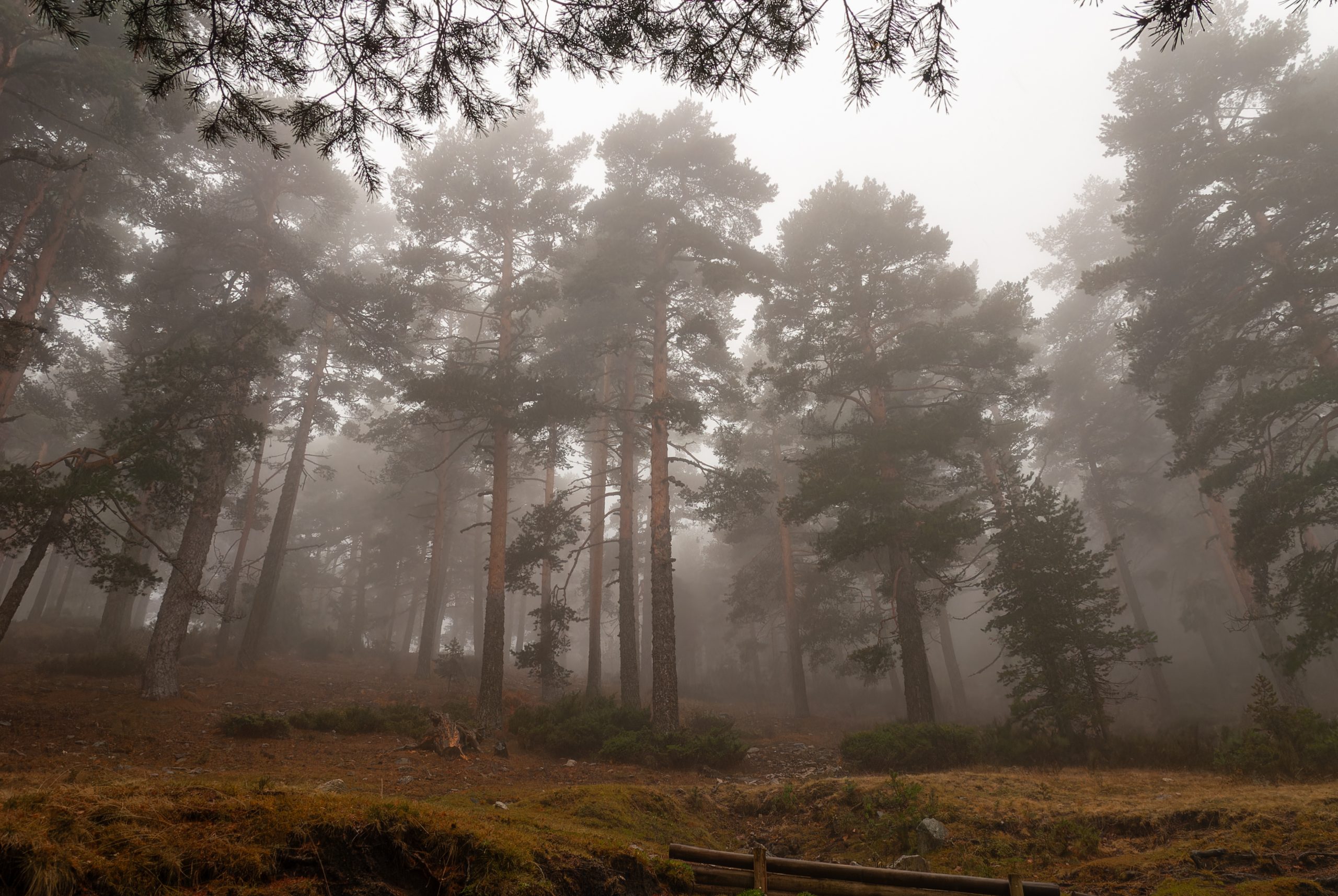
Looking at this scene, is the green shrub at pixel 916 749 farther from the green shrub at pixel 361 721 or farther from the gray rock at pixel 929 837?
the green shrub at pixel 361 721

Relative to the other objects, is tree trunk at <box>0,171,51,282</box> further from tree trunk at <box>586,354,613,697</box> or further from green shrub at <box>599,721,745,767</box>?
green shrub at <box>599,721,745,767</box>

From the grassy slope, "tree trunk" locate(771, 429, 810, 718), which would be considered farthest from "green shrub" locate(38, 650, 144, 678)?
"tree trunk" locate(771, 429, 810, 718)

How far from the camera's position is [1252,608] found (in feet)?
51.1

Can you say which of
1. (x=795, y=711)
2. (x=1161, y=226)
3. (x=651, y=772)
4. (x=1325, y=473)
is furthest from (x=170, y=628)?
(x=1161, y=226)

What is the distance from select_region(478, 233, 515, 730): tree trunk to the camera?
1450cm

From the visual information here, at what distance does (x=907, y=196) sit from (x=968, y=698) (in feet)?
95.4

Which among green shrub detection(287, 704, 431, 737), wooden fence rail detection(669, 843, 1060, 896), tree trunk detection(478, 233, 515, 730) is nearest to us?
wooden fence rail detection(669, 843, 1060, 896)

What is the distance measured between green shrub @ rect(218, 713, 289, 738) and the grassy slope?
18.3ft

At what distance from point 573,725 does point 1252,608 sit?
58.6 feet

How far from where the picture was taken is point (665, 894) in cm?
538

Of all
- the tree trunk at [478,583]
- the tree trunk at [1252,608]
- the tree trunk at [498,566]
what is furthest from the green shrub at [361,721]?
the tree trunk at [1252,608]

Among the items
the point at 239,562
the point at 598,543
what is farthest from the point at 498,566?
the point at 239,562

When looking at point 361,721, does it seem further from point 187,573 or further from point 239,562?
point 239,562

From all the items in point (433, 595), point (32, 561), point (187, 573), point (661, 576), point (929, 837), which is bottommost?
point (929, 837)
